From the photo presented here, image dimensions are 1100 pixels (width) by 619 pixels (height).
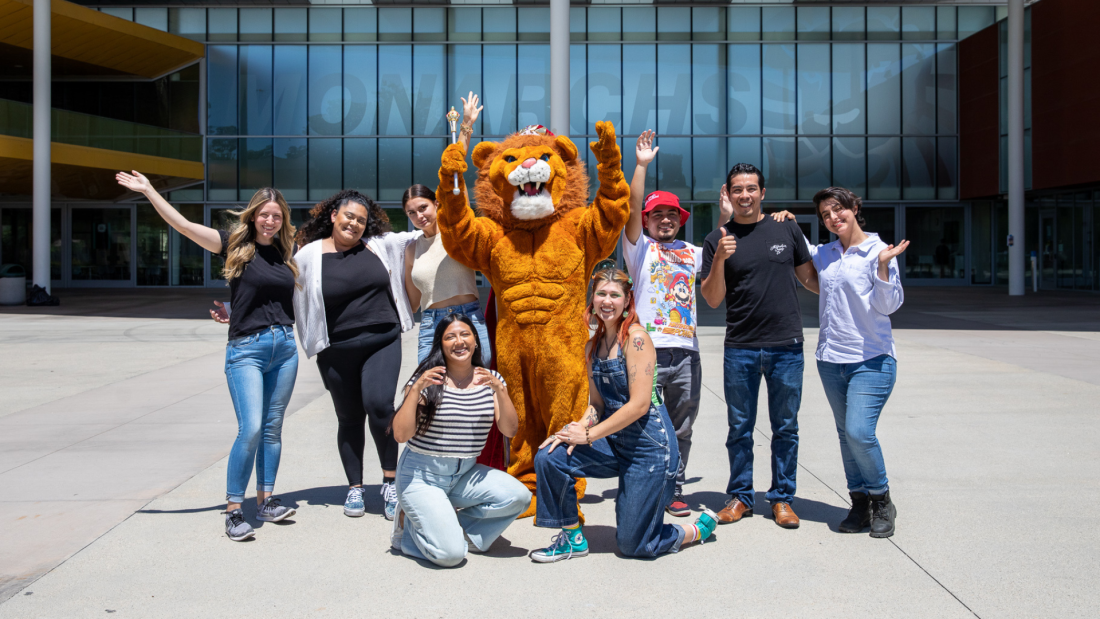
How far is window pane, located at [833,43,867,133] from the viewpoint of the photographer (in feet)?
86.0

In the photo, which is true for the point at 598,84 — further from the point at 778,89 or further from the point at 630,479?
the point at 630,479

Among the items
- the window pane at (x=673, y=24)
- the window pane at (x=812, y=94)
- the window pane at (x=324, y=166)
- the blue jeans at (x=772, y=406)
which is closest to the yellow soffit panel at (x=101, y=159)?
the window pane at (x=324, y=166)

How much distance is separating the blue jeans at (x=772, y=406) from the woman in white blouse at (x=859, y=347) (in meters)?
0.16

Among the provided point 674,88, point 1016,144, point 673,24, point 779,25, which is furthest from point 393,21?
point 1016,144

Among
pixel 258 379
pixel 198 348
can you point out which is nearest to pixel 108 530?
pixel 258 379

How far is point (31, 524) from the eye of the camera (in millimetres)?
4430

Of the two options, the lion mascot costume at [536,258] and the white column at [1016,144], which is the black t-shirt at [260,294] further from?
the white column at [1016,144]

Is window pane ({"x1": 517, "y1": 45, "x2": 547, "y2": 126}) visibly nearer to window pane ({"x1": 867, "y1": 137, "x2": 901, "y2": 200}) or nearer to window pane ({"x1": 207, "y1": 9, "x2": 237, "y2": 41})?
window pane ({"x1": 207, "y1": 9, "x2": 237, "y2": 41})

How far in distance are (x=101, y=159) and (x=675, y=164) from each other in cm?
1523

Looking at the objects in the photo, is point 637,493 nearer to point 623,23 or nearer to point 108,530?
point 108,530

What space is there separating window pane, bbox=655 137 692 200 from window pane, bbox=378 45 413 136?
7.40m

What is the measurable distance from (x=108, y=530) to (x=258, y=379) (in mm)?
1022

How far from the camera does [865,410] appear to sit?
163 inches

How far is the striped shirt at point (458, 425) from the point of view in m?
4.02
